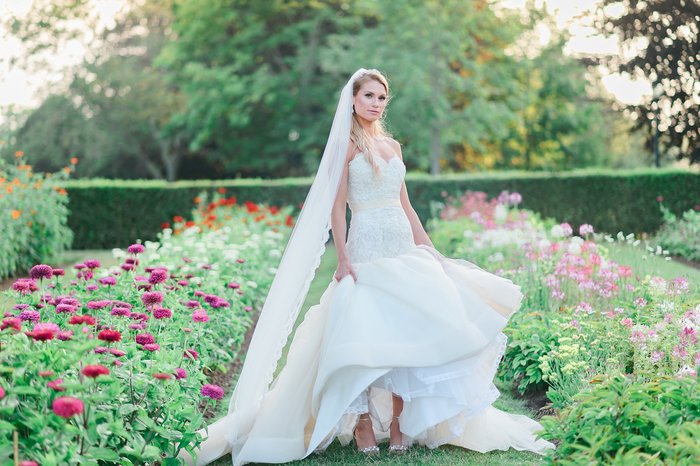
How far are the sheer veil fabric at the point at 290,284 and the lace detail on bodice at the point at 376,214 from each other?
0.44 ft

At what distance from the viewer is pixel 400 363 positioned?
4.36m

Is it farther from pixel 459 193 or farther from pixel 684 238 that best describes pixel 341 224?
pixel 459 193

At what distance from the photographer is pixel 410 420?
4539 millimetres

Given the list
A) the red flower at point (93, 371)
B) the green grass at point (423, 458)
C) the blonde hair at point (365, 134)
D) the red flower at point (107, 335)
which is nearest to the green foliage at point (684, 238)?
the green grass at point (423, 458)

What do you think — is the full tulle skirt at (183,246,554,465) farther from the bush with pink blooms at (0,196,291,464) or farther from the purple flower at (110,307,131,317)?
the purple flower at (110,307,131,317)

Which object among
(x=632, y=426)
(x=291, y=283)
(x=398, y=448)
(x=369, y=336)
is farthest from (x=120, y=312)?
(x=632, y=426)

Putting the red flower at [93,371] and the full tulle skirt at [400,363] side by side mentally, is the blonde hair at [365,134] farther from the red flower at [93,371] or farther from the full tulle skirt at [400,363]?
the red flower at [93,371]

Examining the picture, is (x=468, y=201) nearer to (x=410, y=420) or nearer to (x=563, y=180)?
(x=563, y=180)

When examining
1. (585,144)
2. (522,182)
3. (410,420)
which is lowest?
(585,144)

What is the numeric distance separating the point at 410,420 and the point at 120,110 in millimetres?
33290

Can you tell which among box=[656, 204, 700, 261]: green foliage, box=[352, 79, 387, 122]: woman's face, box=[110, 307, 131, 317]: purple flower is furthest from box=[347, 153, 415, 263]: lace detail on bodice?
box=[656, 204, 700, 261]: green foliage

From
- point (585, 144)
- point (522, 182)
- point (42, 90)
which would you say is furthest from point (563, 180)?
point (42, 90)

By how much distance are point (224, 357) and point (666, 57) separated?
13152 millimetres

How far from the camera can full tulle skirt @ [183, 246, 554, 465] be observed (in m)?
4.42
